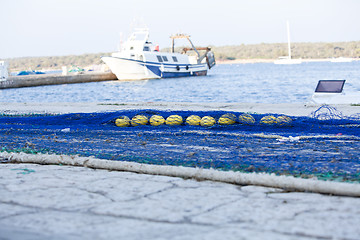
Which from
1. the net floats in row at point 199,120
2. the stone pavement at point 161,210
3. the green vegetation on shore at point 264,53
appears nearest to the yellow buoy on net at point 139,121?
the net floats in row at point 199,120

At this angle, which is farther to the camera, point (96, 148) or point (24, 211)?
point (96, 148)

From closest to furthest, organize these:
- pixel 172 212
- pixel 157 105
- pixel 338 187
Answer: pixel 172 212
pixel 338 187
pixel 157 105

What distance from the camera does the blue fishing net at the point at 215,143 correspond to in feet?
16.3

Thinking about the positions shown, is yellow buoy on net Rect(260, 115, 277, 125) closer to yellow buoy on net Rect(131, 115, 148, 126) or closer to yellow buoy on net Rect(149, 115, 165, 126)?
yellow buoy on net Rect(149, 115, 165, 126)

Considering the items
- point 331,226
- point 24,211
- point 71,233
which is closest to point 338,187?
point 331,226

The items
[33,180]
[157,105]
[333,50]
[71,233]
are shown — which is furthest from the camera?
[333,50]

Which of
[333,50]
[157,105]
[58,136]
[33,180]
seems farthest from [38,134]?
[333,50]

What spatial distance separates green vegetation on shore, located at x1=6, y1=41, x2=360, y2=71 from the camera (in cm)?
15425

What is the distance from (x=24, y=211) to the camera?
3627mm

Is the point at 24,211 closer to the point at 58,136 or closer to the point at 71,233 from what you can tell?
the point at 71,233

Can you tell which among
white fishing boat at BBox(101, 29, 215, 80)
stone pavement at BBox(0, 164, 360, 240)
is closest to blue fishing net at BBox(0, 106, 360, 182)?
stone pavement at BBox(0, 164, 360, 240)

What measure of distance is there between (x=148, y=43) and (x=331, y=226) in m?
51.6

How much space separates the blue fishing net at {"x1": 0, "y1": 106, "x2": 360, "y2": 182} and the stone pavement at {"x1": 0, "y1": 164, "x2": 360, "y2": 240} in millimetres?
674

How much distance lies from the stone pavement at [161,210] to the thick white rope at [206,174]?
0.07 m
